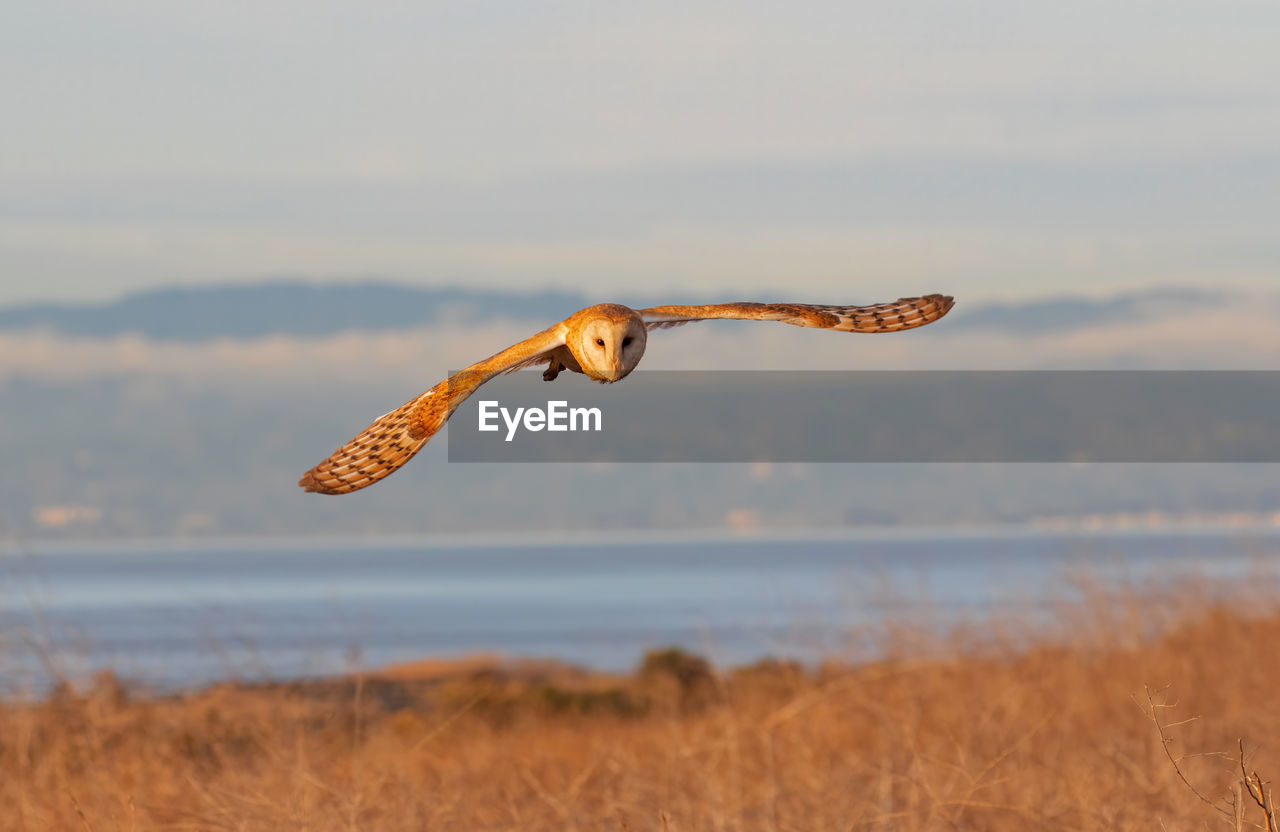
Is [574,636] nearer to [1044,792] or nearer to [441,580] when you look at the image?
[441,580]

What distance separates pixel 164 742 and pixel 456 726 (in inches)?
286

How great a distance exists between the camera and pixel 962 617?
47.7ft

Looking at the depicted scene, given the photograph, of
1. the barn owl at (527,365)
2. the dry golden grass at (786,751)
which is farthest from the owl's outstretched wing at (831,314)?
the dry golden grass at (786,751)

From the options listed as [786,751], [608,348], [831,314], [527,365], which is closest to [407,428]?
[527,365]

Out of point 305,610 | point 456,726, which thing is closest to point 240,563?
point 305,610

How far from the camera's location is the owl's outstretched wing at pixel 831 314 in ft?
15.9

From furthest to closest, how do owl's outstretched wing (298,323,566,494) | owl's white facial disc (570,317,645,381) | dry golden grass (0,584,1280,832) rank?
dry golden grass (0,584,1280,832) → owl's outstretched wing (298,323,566,494) → owl's white facial disc (570,317,645,381)

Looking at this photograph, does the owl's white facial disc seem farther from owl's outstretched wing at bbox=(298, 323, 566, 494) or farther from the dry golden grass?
the dry golden grass

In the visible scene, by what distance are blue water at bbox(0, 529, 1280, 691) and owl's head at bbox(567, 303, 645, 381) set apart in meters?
3.25

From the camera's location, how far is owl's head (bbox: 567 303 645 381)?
425cm

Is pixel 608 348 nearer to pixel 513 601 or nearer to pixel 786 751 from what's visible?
pixel 786 751

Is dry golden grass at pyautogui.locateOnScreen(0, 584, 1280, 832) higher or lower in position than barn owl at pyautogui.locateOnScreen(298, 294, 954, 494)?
lower

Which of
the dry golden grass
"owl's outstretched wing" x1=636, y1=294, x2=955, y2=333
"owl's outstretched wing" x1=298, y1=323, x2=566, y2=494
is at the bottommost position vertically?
the dry golden grass

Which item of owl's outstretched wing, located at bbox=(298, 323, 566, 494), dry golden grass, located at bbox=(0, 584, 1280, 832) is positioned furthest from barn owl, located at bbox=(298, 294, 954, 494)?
dry golden grass, located at bbox=(0, 584, 1280, 832)
